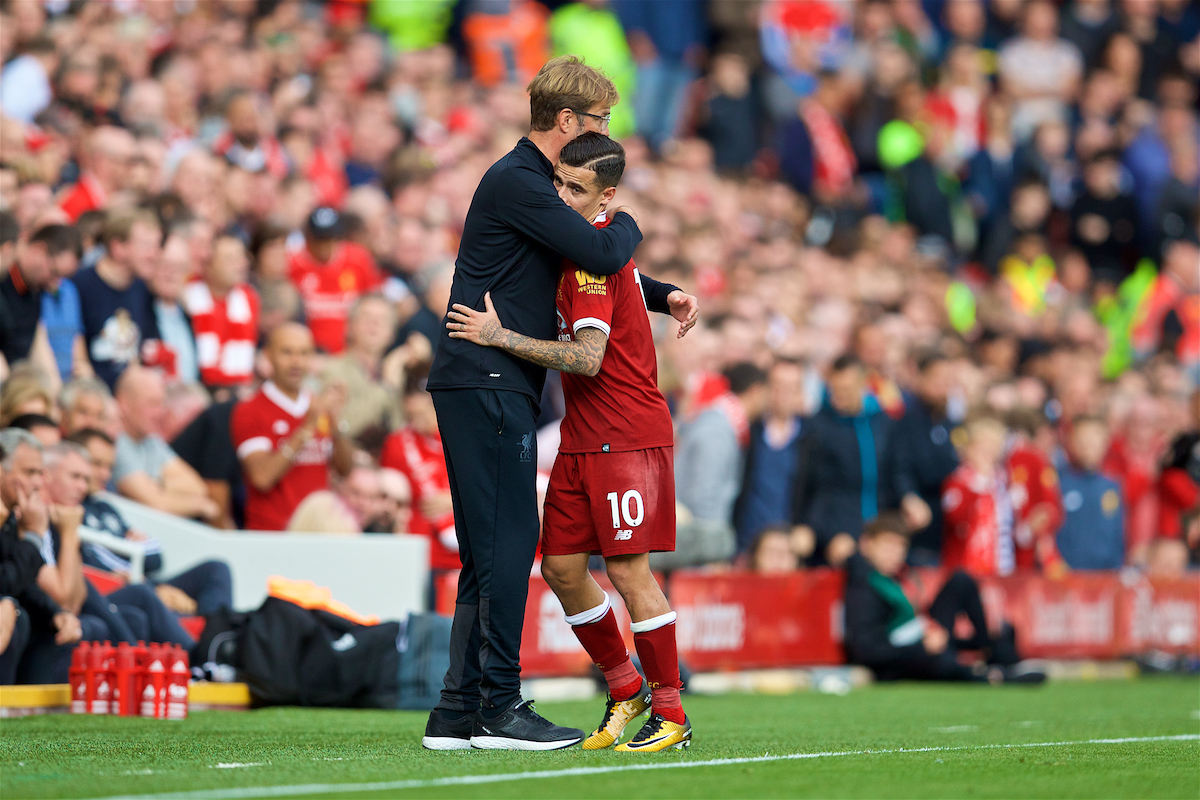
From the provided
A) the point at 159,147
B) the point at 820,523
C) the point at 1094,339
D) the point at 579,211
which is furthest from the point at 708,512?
the point at 1094,339

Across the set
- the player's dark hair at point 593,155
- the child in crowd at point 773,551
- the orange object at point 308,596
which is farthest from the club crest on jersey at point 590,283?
the child in crowd at point 773,551

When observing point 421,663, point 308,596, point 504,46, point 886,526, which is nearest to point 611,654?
point 421,663

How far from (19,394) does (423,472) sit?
105 inches

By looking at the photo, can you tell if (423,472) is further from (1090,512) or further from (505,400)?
(1090,512)

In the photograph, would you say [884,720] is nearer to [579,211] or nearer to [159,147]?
[579,211]

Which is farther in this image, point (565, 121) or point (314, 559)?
point (314, 559)

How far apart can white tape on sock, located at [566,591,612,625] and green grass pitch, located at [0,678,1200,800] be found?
574 millimetres

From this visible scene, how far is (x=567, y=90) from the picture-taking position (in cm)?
593

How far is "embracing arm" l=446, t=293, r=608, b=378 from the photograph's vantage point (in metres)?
5.89

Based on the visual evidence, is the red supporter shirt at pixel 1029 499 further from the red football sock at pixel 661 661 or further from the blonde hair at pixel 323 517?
the red football sock at pixel 661 661

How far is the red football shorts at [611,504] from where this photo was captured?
600 cm

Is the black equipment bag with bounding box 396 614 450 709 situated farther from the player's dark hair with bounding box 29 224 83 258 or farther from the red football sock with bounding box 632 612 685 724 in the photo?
the player's dark hair with bounding box 29 224 83 258

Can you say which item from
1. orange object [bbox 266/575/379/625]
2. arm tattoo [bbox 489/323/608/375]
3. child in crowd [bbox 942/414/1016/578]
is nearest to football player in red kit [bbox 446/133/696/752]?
arm tattoo [bbox 489/323/608/375]

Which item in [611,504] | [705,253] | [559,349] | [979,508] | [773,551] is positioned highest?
[705,253]
